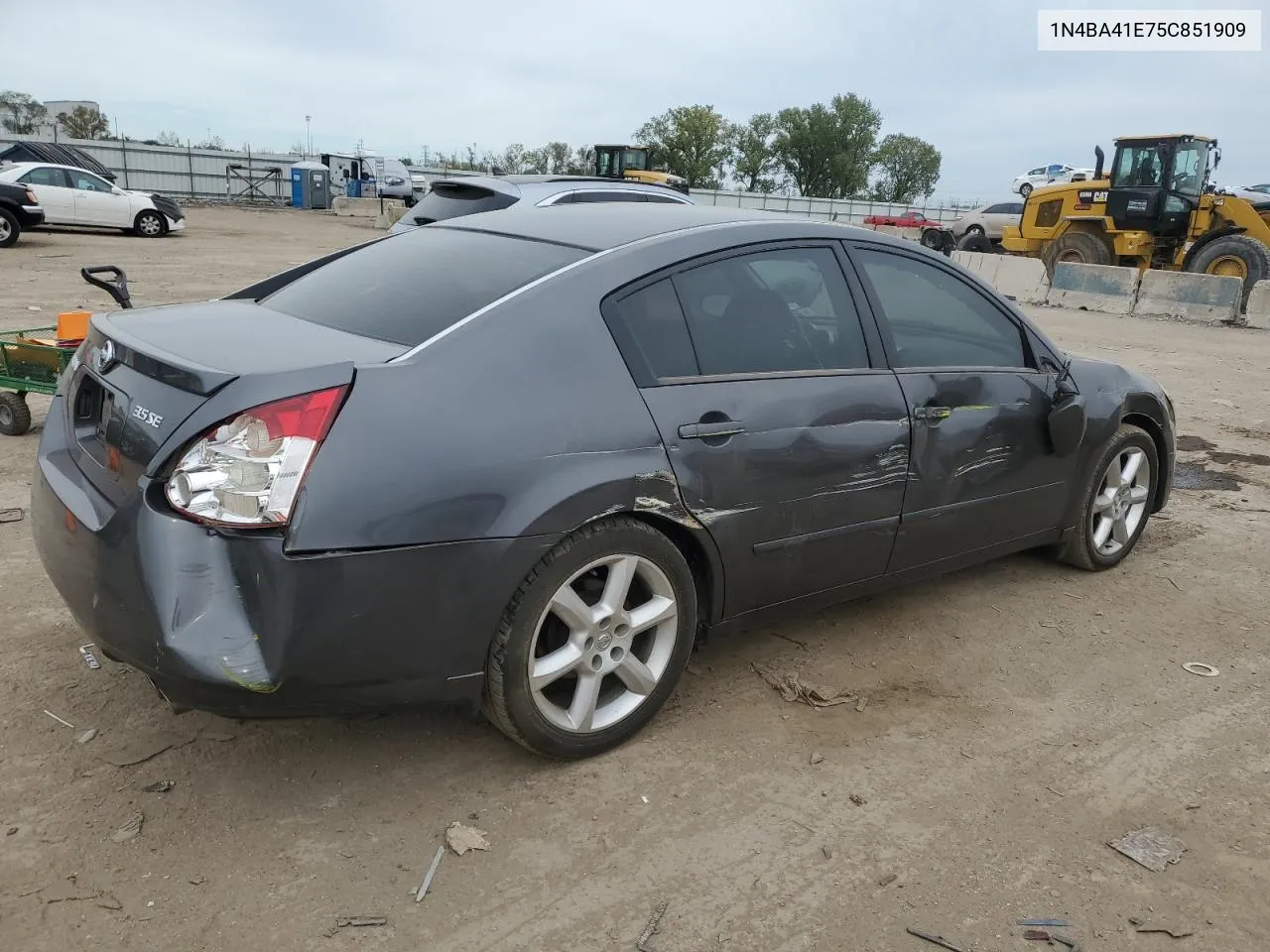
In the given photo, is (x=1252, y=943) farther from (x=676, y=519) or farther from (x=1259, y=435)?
(x=1259, y=435)

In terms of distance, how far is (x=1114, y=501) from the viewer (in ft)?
15.6

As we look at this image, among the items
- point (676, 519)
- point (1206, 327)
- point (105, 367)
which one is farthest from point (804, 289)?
point (1206, 327)

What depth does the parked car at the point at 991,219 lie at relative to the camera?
30203mm

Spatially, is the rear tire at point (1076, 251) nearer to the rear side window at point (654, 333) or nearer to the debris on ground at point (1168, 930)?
the rear side window at point (654, 333)

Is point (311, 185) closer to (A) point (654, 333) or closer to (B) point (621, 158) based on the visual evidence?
(B) point (621, 158)

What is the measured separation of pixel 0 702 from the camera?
10.4ft

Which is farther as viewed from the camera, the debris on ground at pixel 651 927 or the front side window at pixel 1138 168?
the front side window at pixel 1138 168

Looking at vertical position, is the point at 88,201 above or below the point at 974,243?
below

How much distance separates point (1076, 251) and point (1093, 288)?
208 centimetres

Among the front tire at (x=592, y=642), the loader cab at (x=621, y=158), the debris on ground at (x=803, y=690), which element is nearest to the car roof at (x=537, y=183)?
the debris on ground at (x=803, y=690)

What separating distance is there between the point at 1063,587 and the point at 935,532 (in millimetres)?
1174

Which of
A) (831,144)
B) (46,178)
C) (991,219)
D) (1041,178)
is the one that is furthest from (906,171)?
(46,178)

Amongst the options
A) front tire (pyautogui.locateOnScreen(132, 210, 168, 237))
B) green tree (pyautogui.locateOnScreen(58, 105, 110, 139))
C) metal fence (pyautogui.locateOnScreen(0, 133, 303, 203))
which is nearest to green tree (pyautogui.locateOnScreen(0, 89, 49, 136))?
green tree (pyautogui.locateOnScreen(58, 105, 110, 139))

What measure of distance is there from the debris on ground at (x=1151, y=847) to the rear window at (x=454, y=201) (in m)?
6.91
